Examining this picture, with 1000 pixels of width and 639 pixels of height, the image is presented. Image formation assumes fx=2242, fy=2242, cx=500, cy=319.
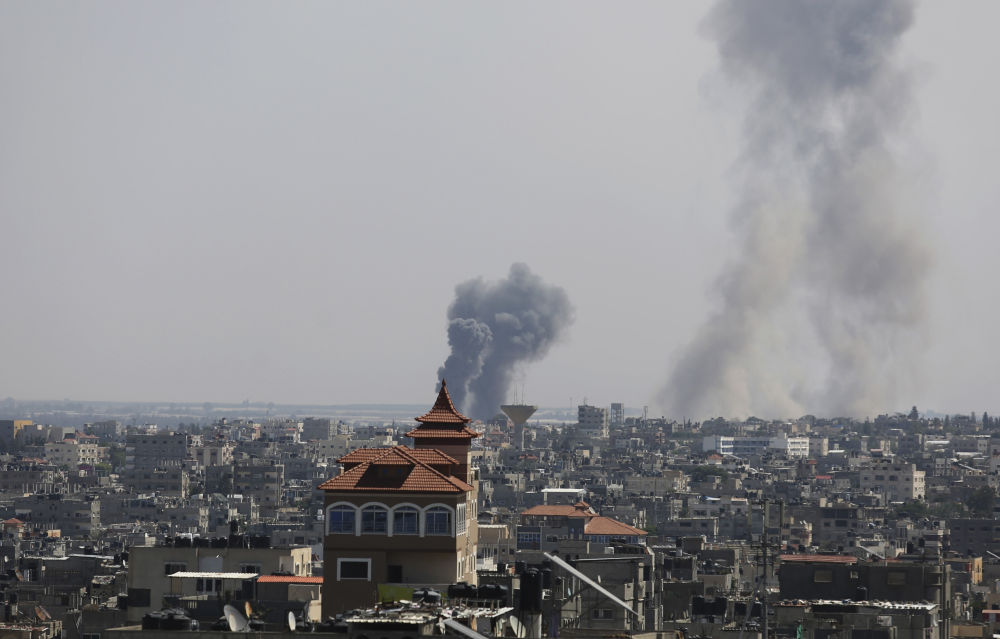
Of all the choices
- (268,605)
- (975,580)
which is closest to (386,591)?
(268,605)

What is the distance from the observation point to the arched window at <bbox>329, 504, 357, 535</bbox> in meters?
65.5

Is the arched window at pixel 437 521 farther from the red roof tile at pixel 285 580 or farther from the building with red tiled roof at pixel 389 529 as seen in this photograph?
the red roof tile at pixel 285 580

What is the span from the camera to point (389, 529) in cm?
6525

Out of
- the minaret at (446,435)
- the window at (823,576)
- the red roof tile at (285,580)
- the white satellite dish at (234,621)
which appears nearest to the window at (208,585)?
the red roof tile at (285,580)

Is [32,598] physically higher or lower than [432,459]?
lower

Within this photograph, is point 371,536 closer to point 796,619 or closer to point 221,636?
point 221,636

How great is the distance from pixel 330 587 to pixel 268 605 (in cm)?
708

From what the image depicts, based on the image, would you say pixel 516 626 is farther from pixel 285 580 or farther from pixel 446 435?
pixel 285 580

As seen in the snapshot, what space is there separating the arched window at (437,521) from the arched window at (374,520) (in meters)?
1.17

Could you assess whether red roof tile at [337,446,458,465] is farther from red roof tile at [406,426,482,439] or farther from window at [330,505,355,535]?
red roof tile at [406,426,482,439]

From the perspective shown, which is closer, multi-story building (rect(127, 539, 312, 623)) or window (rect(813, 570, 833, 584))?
multi-story building (rect(127, 539, 312, 623))

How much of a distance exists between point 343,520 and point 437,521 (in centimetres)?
276

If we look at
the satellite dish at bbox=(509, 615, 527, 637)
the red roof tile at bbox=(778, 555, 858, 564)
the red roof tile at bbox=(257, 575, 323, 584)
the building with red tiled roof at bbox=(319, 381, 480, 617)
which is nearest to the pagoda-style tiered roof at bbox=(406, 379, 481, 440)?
the red roof tile at bbox=(257, 575, 323, 584)

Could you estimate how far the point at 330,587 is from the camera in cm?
6475
